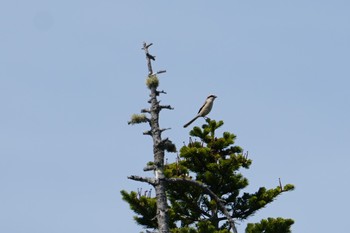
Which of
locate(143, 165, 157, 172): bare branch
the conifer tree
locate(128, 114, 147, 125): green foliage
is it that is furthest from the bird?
locate(143, 165, 157, 172): bare branch

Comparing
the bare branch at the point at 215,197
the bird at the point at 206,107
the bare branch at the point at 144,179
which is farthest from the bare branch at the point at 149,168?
the bird at the point at 206,107

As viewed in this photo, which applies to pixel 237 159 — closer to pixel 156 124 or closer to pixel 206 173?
pixel 206 173

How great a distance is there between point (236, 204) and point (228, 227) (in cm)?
121

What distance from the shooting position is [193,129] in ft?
77.6

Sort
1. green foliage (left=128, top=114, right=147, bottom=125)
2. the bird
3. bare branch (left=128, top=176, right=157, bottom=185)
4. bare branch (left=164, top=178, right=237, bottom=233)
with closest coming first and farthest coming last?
bare branch (left=164, top=178, right=237, bottom=233), bare branch (left=128, top=176, right=157, bottom=185), green foliage (left=128, top=114, right=147, bottom=125), the bird

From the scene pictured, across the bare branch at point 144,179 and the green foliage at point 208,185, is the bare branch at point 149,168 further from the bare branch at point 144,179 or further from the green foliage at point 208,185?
the green foliage at point 208,185

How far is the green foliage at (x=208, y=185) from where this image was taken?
75.8 ft

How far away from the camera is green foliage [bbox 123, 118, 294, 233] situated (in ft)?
75.8

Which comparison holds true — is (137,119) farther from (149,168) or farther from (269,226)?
(269,226)

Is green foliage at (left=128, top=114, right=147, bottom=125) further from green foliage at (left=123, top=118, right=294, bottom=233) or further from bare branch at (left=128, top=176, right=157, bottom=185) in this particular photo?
green foliage at (left=123, top=118, right=294, bottom=233)

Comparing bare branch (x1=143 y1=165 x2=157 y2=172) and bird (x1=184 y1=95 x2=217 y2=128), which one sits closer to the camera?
bare branch (x1=143 y1=165 x2=157 y2=172)

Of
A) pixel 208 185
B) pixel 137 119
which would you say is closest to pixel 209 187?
pixel 208 185

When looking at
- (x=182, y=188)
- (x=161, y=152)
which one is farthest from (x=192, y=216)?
(x=161, y=152)

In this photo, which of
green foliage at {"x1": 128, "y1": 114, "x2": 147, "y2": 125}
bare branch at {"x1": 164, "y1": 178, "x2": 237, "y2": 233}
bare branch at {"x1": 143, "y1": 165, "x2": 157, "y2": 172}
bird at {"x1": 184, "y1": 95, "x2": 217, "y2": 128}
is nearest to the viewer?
bare branch at {"x1": 164, "y1": 178, "x2": 237, "y2": 233}
